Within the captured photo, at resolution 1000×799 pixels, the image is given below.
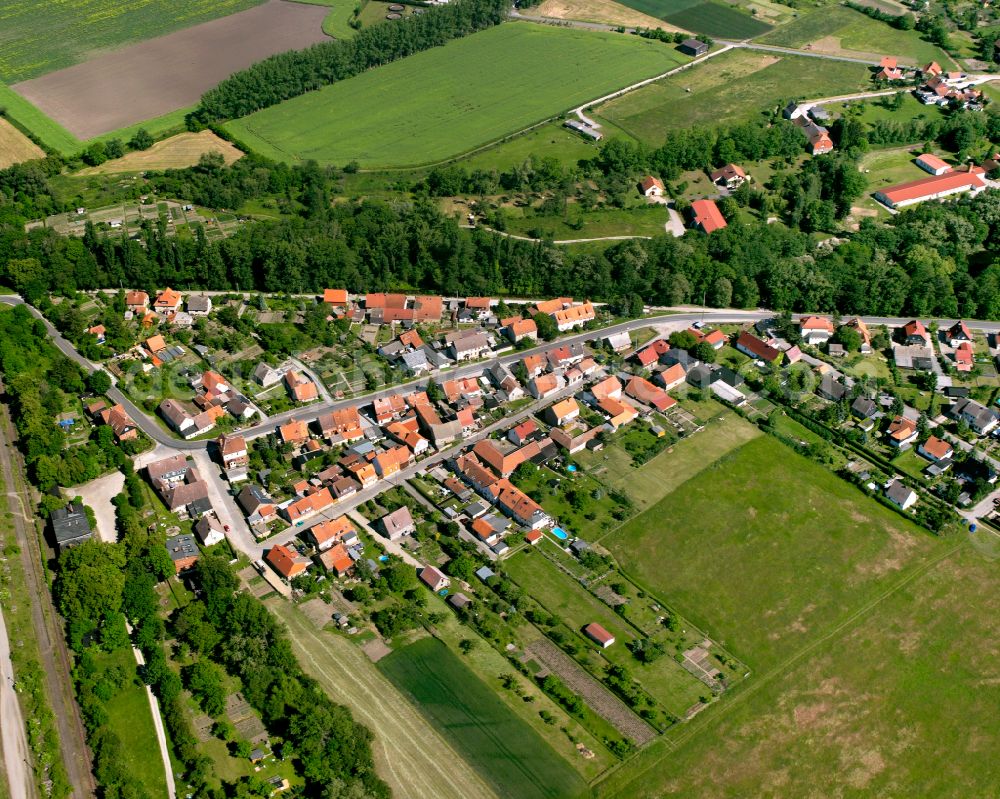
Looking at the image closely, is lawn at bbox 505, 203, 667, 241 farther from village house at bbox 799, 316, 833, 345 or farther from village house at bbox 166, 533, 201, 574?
village house at bbox 166, 533, 201, 574

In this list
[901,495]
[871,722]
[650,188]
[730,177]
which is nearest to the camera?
[871,722]

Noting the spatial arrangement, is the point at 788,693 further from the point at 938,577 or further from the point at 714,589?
the point at 938,577

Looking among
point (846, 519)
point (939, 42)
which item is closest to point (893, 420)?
point (846, 519)

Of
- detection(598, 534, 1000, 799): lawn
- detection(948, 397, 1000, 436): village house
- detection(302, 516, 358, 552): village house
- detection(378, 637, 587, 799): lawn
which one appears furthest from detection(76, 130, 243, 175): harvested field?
detection(598, 534, 1000, 799): lawn

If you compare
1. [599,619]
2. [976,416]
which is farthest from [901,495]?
[599,619]

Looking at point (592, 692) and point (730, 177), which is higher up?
point (730, 177)

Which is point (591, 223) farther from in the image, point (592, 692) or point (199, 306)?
point (592, 692)
